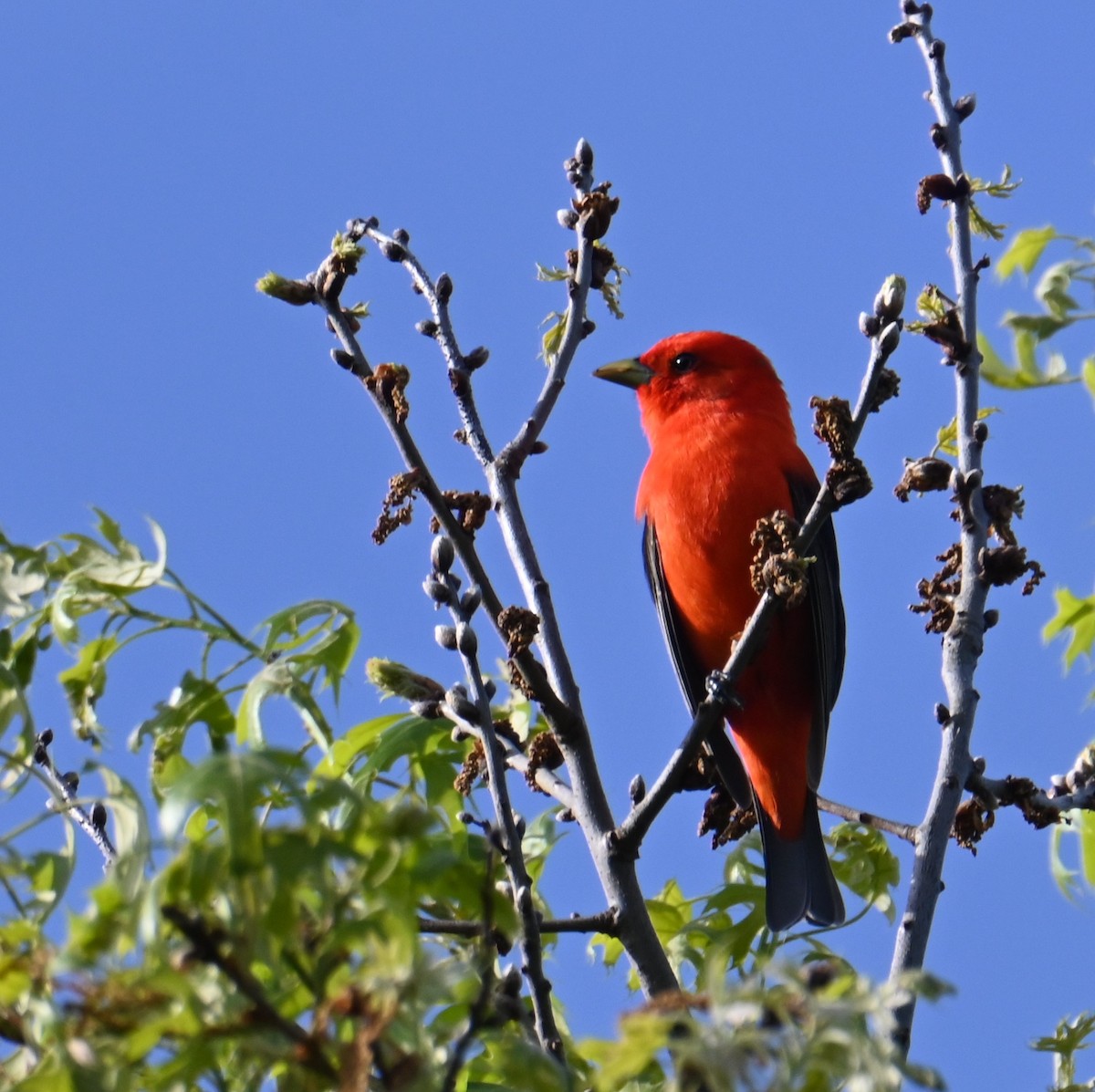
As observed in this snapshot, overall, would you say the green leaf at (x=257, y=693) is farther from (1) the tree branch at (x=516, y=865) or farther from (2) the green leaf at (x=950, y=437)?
(2) the green leaf at (x=950, y=437)

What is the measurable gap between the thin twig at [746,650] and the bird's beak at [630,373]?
2934 millimetres

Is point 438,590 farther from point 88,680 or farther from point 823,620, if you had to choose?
point 823,620

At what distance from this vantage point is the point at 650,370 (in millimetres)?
6430

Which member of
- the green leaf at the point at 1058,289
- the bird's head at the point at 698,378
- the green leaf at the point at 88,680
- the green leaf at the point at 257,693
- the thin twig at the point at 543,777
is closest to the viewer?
the green leaf at the point at 257,693

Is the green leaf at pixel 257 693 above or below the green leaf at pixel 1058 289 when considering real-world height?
below

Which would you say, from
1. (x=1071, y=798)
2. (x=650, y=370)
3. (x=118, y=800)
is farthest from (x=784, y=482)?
(x=118, y=800)

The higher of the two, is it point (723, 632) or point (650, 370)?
point (650, 370)

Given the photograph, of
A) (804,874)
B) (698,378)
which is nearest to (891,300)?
(804,874)

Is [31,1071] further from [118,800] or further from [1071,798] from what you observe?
[1071,798]

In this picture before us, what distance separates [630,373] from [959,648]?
3086mm

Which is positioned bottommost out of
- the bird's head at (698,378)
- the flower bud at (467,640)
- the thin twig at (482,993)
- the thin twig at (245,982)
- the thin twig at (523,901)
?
the thin twig at (245,982)

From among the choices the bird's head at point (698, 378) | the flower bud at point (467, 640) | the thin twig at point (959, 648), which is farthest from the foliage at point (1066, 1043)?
the bird's head at point (698, 378)

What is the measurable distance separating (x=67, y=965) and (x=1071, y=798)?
2551mm

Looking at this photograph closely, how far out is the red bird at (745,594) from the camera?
5359 millimetres
